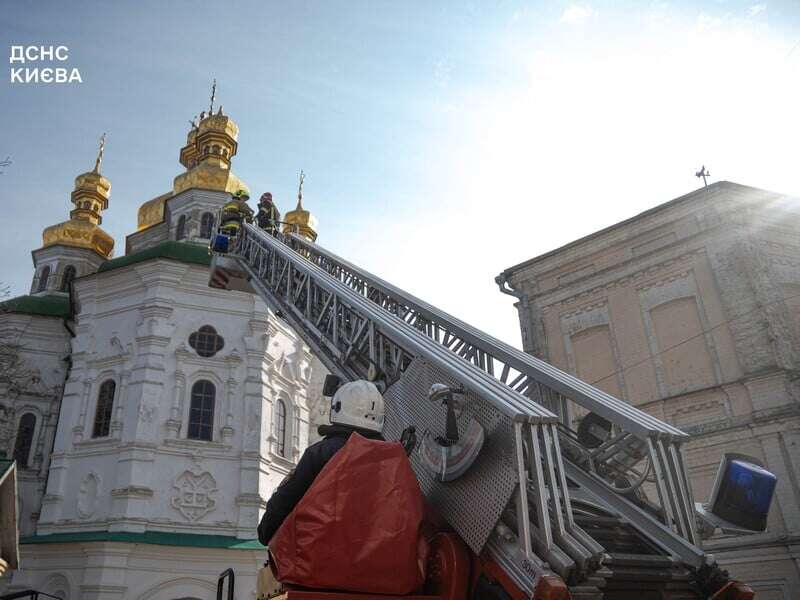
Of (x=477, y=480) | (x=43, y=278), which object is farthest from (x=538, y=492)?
(x=43, y=278)

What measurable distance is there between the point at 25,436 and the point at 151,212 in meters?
13.1

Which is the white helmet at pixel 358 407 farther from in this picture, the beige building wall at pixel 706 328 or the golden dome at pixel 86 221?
the golden dome at pixel 86 221

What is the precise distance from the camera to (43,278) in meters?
33.3

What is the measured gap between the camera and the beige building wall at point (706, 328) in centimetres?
1093

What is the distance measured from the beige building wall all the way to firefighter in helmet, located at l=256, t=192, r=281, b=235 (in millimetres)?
6896

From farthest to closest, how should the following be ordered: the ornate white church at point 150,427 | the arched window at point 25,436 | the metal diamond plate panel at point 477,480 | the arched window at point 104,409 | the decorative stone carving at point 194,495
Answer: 1. the arched window at point 25,436
2. the arched window at point 104,409
3. the decorative stone carving at point 194,495
4. the ornate white church at point 150,427
5. the metal diamond plate panel at point 477,480

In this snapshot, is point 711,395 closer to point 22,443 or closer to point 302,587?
point 302,587

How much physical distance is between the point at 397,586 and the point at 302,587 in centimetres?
46

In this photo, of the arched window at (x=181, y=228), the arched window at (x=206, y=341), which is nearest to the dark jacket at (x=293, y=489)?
the arched window at (x=206, y=341)

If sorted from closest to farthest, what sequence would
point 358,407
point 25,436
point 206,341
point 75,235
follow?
point 358,407
point 206,341
point 25,436
point 75,235

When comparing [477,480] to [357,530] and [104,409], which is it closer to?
[357,530]

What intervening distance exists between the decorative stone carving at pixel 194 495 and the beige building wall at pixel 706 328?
10.5 m

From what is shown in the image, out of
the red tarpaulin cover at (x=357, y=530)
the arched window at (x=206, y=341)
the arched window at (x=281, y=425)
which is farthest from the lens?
the arched window at (x=281, y=425)

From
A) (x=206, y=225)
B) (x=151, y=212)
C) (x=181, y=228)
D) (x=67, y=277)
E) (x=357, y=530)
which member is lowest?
(x=357, y=530)
